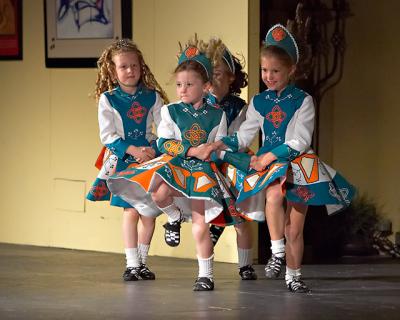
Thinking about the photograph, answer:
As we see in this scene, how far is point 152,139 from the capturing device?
20.2 feet

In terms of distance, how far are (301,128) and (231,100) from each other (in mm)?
605

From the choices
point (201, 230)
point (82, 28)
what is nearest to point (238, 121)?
point (201, 230)

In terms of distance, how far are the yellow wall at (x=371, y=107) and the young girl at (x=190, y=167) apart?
2208mm

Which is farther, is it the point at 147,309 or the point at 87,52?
the point at 87,52

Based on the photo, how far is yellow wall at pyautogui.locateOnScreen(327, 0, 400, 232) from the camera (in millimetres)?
7707

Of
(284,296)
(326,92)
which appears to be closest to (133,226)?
(284,296)

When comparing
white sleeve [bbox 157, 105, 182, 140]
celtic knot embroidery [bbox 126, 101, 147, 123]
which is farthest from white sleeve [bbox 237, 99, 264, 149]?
celtic knot embroidery [bbox 126, 101, 147, 123]

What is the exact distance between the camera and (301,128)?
5.68m

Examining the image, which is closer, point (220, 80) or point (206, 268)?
point (206, 268)

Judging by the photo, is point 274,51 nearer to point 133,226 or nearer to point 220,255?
point 133,226

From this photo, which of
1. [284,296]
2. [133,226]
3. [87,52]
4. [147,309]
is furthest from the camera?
[87,52]

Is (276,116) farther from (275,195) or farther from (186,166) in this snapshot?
(186,166)

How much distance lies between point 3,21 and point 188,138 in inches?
104

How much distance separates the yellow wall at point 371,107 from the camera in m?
7.71
